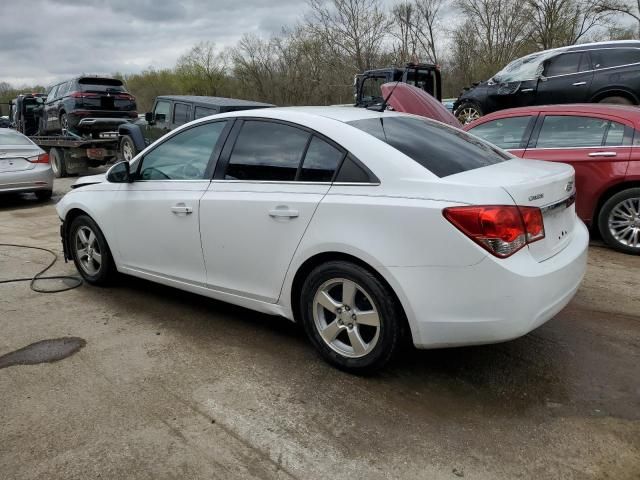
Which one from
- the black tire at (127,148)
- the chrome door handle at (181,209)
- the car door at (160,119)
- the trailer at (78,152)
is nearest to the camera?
the chrome door handle at (181,209)

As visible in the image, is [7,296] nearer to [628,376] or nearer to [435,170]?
[435,170]

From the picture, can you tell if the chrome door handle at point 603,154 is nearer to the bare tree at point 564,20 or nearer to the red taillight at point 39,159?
the red taillight at point 39,159

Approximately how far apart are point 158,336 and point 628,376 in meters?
3.06

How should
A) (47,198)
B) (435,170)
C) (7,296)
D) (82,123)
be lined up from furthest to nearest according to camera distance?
(82,123) < (47,198) < (7,296) < (435,170)

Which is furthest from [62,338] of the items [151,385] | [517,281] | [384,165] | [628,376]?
[628,376]

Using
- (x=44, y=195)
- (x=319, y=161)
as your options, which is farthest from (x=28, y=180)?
(x=319, y=161)

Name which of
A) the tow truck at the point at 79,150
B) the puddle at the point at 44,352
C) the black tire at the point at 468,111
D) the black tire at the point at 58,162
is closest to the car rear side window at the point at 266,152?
the puddle at the point at 44,352

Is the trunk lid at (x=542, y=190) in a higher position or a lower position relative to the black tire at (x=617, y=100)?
lower

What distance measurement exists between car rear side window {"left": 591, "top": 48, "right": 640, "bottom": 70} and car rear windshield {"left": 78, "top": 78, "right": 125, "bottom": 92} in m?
11.8

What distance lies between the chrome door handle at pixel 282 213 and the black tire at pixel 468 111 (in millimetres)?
9230

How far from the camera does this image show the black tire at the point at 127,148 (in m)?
12.1

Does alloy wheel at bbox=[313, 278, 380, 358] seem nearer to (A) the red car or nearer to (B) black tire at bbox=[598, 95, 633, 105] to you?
(A) the red car

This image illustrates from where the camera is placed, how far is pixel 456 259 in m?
2.76

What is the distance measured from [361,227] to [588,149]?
4009 mm
